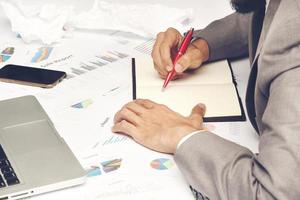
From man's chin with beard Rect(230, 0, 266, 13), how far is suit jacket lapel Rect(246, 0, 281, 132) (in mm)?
15

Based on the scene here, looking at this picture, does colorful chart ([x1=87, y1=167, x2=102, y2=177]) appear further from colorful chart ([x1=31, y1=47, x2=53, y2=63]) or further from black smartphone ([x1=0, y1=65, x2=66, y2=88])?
colorful chart ([x1=31, y1=47, x2=53, y2=63])

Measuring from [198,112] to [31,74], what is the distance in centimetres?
43

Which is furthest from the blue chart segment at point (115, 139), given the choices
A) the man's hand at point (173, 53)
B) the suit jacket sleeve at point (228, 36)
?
the suit jacket sleeve at point (228, 36)

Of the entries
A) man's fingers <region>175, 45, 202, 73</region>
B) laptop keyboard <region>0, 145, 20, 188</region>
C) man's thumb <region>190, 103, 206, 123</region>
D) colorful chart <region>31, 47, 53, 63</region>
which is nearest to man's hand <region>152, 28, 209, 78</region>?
man's fingers <region>175, 45, 202, 73</region>

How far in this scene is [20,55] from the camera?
1.38 m

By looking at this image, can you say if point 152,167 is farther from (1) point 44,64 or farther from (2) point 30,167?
(1) point 44,64

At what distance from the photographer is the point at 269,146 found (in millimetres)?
832

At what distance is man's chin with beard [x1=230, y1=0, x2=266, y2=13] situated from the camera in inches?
46.3

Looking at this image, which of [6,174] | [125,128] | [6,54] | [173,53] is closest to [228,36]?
[173,53]

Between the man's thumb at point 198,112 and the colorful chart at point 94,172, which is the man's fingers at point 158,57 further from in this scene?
the colorful chart at point 94,172

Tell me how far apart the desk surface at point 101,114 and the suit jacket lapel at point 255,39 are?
0.15 feet

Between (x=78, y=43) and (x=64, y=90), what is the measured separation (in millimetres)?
251

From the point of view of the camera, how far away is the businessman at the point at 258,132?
806 millimetres

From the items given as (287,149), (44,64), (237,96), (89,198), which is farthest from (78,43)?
(287,149)
